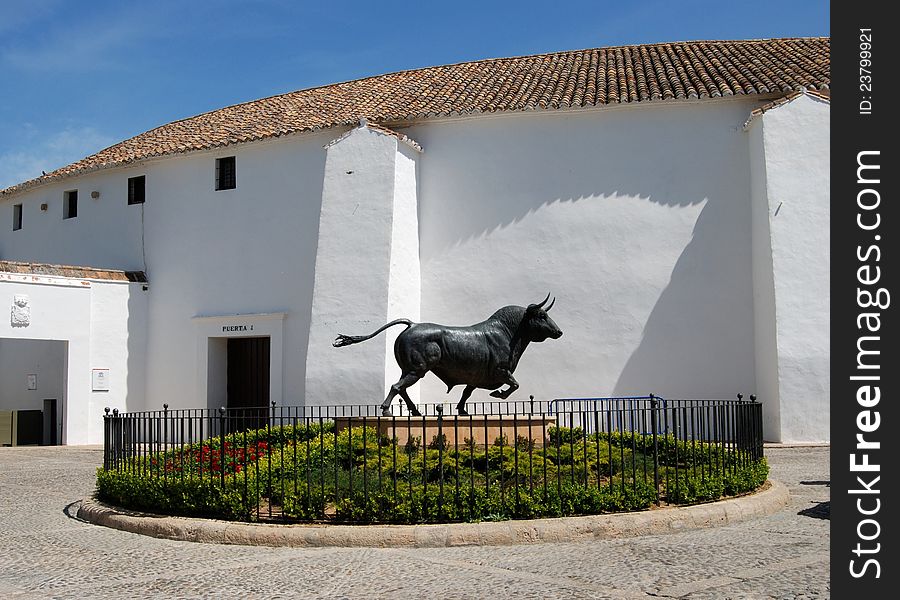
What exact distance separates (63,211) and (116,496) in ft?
Result: 54.1

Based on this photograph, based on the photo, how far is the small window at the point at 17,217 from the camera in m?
24.8

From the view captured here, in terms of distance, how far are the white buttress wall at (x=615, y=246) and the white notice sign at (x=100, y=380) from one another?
288 inches

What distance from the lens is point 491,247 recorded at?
18031 mm

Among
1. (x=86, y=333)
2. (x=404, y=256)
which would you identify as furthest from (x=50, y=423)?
(x=404, y=256)

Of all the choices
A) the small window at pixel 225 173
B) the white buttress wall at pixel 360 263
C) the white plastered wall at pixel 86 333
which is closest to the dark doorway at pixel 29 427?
the white plastered wall at pixel 86 333

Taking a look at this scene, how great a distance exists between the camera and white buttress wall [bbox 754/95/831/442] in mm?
15500

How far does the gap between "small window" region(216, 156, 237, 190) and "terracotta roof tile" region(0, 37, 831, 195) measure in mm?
499

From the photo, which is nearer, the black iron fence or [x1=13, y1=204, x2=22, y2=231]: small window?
the black iron fence

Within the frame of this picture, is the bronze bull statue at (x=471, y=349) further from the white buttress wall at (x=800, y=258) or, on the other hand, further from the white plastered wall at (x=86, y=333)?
the white plastered wall at (x=86, y=333)

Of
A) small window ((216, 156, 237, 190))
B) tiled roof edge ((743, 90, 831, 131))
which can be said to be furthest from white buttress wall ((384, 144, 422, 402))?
tiled roof edge ((743, 90, 831, 131))

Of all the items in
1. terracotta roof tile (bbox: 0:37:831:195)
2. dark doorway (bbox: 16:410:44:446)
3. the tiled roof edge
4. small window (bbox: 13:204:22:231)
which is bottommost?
dark doorway (bbox: 16:410:44:446)

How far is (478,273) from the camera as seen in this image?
59.2ft

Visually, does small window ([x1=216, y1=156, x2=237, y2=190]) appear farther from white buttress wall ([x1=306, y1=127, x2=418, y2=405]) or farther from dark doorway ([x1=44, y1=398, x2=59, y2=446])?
dark doorway ([x1=44, y1=398, x2=59, y2=446])

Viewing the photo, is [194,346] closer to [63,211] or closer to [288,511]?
[63,211]
